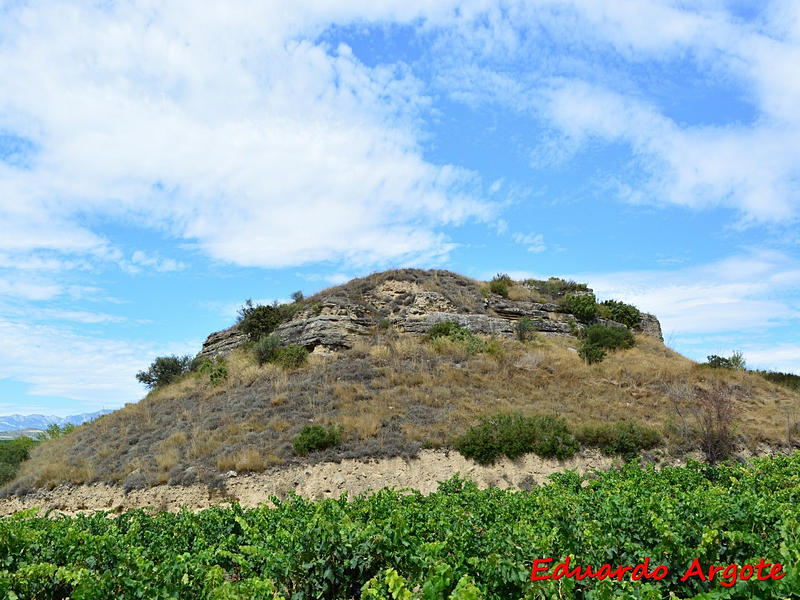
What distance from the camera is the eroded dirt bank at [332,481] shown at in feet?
43.7

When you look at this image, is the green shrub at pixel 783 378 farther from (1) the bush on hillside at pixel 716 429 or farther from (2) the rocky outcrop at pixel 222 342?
(2) the rocky outcrop at pixel 222 342

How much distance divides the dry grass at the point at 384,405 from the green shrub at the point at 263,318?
8.46 feet

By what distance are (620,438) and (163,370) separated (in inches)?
930

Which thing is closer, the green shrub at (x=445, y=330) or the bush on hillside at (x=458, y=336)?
the bush on hillside at (x=458, y=336)

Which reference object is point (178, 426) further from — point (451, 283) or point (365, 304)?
point (451, 283)

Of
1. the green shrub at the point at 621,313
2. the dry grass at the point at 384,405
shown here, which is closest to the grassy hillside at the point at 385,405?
→ the dry grass at the point at 384,405

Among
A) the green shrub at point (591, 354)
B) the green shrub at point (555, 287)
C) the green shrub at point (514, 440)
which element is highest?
the green shrub at point (555, 287)

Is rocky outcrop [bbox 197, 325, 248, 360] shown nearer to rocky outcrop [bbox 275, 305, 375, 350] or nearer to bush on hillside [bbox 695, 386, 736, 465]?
rocky outcrop [bbox 275, 305, 375, 350]

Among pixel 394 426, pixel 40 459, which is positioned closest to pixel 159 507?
pixel 394 426

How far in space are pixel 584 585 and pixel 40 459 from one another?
71.5 ft

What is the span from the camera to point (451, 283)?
31.1 meters

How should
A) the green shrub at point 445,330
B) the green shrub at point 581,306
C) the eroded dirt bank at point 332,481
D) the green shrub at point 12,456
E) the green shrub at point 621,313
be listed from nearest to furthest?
the eroded dirt bank at point 332,481
the green shrub at point 12,456
the green shrub at point 445,330
the green shrub at point 581,306
the green shrub at point 621,313

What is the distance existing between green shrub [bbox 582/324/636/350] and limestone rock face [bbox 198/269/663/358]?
4.11ft

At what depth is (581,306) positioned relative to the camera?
30312mm
